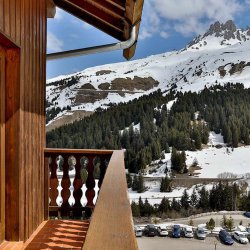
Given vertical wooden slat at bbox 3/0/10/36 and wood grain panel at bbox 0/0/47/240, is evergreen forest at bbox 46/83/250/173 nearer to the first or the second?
wood grain panel at bbox 0/0/47/240

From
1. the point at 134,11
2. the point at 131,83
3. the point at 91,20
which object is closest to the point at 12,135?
the point at 134,11

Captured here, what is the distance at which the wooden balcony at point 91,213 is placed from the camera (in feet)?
3.26

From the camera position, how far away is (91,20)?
4.75m

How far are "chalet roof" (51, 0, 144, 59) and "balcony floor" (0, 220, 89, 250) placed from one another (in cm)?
203

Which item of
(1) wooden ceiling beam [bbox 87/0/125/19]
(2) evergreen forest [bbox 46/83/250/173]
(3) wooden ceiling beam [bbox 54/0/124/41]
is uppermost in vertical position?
(2) evergreen forest [bbox 46/83/250/173]

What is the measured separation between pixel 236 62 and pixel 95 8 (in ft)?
585

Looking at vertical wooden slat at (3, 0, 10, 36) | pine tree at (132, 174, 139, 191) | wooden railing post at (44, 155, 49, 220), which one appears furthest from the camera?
pine tree at (132, 174, 139, 191)

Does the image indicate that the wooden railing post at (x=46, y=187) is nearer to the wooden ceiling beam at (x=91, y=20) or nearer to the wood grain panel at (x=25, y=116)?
the wood grain panel at (x=25, y=116)

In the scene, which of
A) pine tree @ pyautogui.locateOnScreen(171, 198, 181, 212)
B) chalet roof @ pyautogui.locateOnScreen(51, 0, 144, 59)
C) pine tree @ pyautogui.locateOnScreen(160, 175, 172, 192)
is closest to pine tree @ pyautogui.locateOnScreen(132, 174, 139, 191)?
pine tree @ pyautogui.locateOnScreen(160, 175, 172, 192)

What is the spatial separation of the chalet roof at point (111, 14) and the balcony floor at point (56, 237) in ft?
6.65

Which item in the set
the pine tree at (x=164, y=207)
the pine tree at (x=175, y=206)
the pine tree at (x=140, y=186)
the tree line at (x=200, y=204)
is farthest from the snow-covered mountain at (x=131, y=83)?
the pine tree at (x=164, y=207)

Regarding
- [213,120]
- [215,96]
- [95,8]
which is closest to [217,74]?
[215,96]

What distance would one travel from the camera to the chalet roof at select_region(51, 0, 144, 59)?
11.2 ft

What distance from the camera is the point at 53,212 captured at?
4.19 metres
